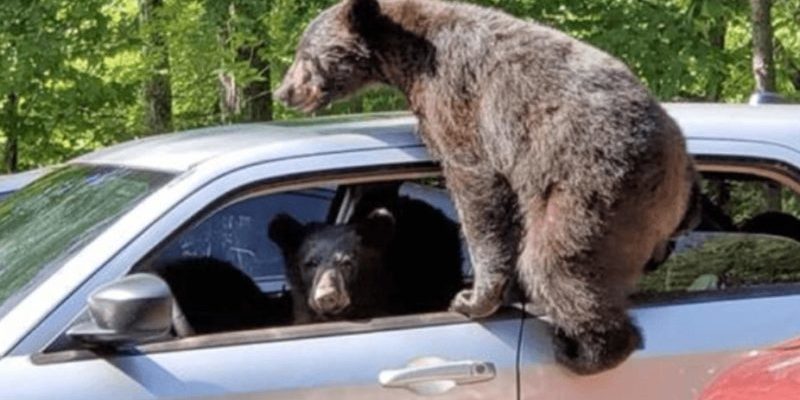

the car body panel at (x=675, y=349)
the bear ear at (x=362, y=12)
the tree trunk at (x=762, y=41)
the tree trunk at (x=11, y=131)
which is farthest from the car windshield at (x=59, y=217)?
the tree trunk at (x=11, y=131)

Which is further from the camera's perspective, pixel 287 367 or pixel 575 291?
pixel 575 291

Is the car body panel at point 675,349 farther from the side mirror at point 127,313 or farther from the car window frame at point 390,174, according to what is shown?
the side mirror at point 127,313

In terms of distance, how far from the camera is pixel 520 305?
4.01 m

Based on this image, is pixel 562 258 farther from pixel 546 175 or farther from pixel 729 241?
pixel 729 241

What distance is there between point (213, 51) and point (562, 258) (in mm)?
8409

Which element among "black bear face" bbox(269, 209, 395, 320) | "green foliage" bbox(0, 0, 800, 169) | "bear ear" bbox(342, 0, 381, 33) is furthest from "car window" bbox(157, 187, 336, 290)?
"green foliage" bbox(0, 0, 800, 169)

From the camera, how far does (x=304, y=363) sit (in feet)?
12.3

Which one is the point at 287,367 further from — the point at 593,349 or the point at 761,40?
the point at 761,40

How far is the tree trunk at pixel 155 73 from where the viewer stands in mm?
12258

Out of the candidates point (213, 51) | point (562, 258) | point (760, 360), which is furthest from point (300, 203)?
point (213, 51)

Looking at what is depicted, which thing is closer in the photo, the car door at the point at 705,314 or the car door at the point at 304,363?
the car door at the point at 304,363

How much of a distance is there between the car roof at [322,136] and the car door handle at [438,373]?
617 mm

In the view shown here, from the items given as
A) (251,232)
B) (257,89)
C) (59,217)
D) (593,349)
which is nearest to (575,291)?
(593,349)

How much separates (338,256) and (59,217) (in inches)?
31.5
